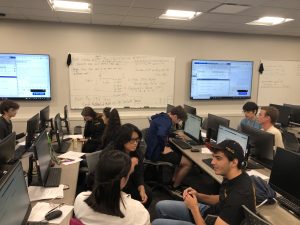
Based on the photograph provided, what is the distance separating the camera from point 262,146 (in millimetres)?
2842

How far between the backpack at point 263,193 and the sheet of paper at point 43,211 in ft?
4.50

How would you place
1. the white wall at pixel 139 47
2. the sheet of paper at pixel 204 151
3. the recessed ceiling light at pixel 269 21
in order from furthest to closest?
the white wall at pixel 139 47 → the recessed ceiling light at pixel 269 21 → the sheet of paper at pixel 204 151

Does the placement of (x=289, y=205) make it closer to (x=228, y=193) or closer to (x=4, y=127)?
(x=228, y=193)

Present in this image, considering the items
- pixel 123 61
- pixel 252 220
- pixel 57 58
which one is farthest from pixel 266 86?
pixel 252 220

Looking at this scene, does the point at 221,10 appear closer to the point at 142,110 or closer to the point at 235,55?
the point at 235,55

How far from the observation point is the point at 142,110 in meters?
5.69

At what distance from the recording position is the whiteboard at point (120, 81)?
5262 millimetres

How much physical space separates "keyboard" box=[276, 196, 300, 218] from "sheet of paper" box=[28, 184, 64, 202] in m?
1.68

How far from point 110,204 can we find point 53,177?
1.17 metres

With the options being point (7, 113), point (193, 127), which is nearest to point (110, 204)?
point (193, 127)

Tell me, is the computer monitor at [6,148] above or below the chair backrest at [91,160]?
above

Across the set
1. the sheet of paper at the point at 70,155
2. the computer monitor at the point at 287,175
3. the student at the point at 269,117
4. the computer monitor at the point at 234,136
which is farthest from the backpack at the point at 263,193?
the sheet of paper at the point at 70,155

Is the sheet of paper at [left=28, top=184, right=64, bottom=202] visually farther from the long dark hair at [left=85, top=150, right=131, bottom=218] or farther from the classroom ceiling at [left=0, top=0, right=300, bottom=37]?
the classroom ceiling at [left=0, top=0, right=300, bottom=37]

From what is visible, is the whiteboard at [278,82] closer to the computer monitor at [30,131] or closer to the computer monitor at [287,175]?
the computer monitor at [287,175]
